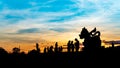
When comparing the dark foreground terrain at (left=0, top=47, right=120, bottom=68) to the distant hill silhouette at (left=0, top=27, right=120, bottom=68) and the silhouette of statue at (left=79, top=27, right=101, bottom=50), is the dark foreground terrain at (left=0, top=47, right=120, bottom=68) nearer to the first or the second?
the distant hill silhouette at (left=0, top=27, right=120, bottom=68)

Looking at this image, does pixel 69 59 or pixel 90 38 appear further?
pixel 90 38

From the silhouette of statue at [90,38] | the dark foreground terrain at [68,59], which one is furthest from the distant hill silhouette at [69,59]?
the silhouette of statue at [90,38]

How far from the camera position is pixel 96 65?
43.1 metres

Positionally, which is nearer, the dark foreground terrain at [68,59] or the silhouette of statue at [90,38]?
the dark foreground terrain at [68,59]

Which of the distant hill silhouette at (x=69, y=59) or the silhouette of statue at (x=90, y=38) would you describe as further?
the silhouette of statue at (x=90, y=38)

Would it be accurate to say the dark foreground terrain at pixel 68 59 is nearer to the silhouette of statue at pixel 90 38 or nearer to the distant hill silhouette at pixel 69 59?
the distant hill silhouette at pixel 69 59

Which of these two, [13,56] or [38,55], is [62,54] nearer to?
[38,55]

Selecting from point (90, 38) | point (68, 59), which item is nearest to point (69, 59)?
point (68, 59)

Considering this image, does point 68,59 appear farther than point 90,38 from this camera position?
No

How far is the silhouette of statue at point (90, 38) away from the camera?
66.8 metres

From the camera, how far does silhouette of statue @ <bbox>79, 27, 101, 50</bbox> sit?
219ft

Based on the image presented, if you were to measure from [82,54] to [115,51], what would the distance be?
18.4 ft

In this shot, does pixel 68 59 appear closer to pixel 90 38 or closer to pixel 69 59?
pixel 69 59

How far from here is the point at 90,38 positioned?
231 ft
